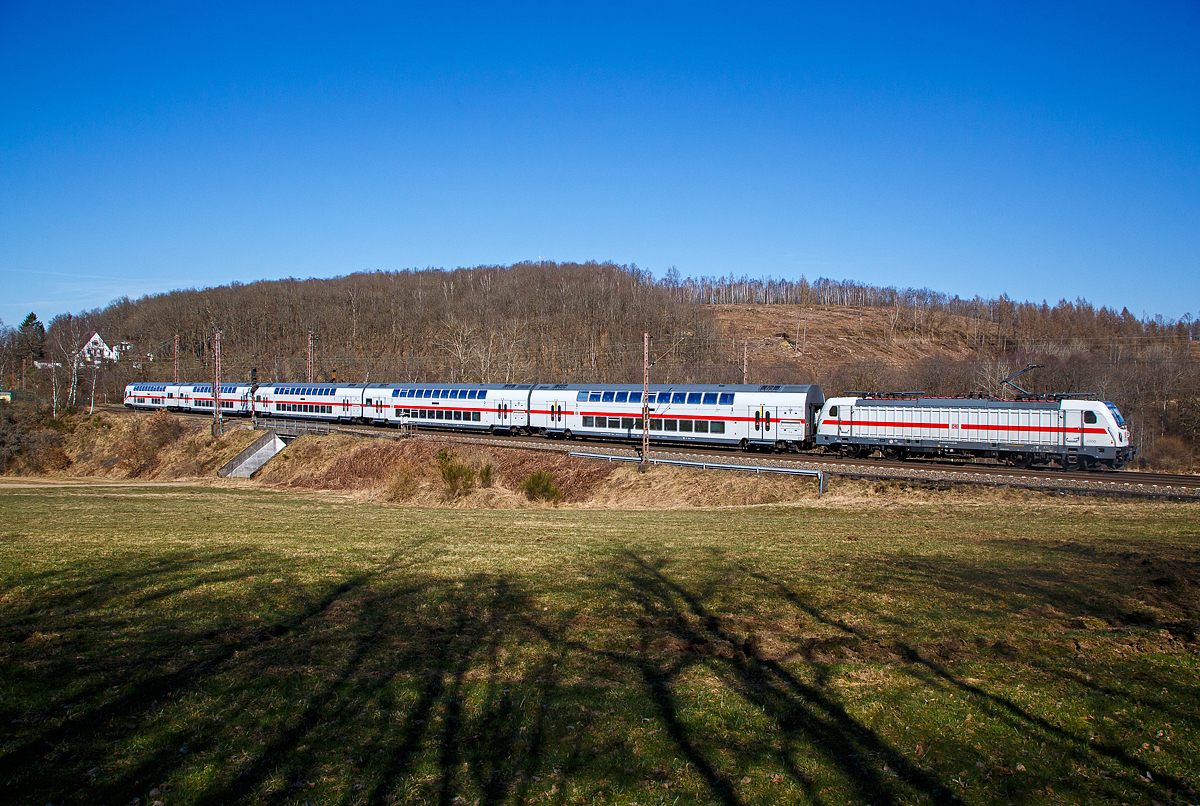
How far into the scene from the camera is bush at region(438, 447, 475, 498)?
34781 mm

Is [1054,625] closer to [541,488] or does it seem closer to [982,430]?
[541,488]

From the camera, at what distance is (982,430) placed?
3597cm

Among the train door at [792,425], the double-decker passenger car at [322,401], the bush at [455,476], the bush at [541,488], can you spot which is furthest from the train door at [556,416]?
the double-decker passenger car at [322,401]

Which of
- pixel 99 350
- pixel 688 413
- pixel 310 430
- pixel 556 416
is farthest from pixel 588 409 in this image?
pixel 99 350

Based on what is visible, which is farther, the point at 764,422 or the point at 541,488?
the point at 764,422

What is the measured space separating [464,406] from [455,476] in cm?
1800

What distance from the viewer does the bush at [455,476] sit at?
1369 inches

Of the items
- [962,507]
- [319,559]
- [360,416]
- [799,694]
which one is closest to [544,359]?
[360,416]

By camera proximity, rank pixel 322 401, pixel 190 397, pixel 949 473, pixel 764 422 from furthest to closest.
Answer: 1. pixel 190 397
2. pixel 322 401
3. pixel 764 422
4. pixel 949 473

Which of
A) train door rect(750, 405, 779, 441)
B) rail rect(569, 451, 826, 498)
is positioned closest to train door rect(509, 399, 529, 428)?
rail rect(569, 451, 826, 498)

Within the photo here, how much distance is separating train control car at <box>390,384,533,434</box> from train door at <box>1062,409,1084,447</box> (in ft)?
107

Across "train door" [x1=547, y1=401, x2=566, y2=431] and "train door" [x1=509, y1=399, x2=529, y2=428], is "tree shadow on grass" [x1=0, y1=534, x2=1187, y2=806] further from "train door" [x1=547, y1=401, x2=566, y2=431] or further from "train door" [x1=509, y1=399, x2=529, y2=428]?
"train door" [x1=509, y1=399, x2=529, y2=428]

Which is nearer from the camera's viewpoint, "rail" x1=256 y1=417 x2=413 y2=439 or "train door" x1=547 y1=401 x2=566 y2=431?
"train door" x1=547 y1=401 x2=566 y2=431

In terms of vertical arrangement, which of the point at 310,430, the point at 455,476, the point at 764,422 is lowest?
the point at 455,476
